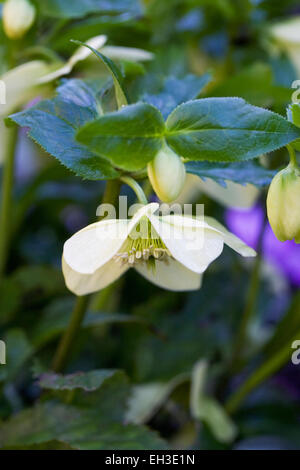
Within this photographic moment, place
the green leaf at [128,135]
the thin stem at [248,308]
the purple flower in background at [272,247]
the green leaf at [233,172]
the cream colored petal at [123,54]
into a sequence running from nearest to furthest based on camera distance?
the green leaf at [128,135]
the green leaf at [233,172]
the cream colored petal at [123,54]
the thin stem at [248,308]
the purple flower in background at [272,247]

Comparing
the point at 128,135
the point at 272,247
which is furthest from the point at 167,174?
the point at 272,247

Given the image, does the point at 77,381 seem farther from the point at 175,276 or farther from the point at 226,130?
the point at 226,130

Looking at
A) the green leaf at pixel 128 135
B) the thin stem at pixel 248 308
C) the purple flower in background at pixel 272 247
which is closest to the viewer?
the green leaf at pixel 128 135

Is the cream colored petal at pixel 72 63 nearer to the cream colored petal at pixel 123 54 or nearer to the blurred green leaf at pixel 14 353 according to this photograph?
the cream colored petal at pixel 123 54

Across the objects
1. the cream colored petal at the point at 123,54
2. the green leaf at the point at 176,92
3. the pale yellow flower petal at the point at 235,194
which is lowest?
the pale yellow flower petal at the point at 235,194

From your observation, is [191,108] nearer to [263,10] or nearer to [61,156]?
[61,156]

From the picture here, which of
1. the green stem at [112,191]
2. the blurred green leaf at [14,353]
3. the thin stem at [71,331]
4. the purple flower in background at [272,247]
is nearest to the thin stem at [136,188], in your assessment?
the green stem at [112,191]

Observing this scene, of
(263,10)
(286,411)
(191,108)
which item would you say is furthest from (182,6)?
(286,411)
